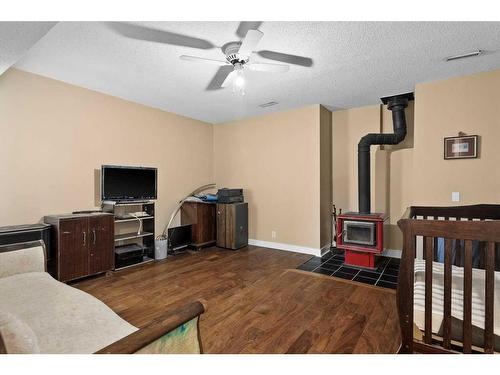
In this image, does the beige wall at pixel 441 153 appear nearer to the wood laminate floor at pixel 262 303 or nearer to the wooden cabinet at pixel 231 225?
the wood laminate floor at pixel 262 303

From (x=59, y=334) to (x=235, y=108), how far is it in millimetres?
3767

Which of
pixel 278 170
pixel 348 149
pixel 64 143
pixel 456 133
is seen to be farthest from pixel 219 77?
pixel 456 133

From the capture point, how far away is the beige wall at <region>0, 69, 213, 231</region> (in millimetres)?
2822

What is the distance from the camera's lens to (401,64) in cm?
265

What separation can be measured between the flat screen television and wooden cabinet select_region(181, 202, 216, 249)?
82 cm

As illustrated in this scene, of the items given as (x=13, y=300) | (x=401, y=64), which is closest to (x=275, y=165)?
(x=401, y=64)

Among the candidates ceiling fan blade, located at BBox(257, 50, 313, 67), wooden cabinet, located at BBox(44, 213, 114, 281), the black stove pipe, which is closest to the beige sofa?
wooden cabinet, located at BBox(44, 213, 114, 281)

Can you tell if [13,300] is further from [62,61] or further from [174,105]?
[174,105]

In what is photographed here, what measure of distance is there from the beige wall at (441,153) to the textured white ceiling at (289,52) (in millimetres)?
215

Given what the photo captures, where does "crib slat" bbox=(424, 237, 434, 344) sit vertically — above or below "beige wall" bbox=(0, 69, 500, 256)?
below

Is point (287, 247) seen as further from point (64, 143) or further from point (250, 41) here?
point (64, 143)

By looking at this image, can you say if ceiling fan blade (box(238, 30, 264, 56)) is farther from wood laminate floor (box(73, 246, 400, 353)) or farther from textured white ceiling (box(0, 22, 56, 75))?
wood laminate floor (box(73, 246, 400, 353))

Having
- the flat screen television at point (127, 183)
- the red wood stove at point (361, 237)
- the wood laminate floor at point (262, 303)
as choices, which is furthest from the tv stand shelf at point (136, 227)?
the red wood stove at point (361, 237)

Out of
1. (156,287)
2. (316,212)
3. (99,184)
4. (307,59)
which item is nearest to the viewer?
(307,59)
